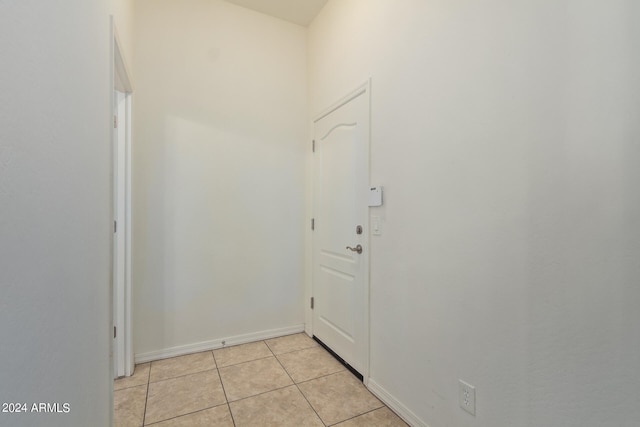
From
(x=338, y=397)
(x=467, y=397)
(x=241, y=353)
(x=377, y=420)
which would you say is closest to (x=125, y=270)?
(x=241, y=353)

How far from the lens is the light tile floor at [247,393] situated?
172 cm

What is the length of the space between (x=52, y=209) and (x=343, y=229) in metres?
1.83

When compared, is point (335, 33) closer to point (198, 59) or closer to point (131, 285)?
point (198, 59)

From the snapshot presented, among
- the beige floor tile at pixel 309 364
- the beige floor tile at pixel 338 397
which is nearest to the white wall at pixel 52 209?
the beige floor tile at pixel 338 397

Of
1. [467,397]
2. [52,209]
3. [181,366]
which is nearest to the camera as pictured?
[52,209]

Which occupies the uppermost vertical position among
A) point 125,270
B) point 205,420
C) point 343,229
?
point 343,229

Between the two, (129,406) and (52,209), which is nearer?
(52,209)

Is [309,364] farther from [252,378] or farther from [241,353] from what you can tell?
[241,353]

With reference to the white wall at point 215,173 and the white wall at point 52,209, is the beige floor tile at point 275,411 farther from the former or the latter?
the white wall at point 215,173

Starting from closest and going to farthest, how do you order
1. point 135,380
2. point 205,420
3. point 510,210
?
point 510,210 < point 205,420 < point 135,380

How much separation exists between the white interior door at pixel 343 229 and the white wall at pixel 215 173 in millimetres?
303

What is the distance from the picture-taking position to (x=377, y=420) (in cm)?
172

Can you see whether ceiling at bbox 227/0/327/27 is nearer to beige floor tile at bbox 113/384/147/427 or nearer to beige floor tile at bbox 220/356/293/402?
beige floor tile at bbox 220/356/293/402

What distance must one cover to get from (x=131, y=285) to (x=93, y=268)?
45.1 inches
